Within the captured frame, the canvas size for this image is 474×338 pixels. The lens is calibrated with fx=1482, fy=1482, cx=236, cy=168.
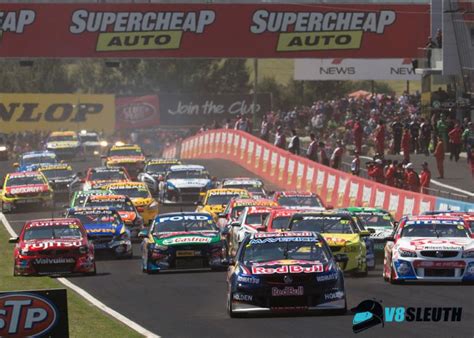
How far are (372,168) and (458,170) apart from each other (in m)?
7.77

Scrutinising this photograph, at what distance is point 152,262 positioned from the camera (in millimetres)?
26859

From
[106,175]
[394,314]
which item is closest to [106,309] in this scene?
[394,314]

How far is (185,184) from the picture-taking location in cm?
4678

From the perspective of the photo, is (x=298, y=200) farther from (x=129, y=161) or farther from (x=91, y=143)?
(x=91, y=143)

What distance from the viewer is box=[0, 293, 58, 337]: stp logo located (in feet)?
44.8

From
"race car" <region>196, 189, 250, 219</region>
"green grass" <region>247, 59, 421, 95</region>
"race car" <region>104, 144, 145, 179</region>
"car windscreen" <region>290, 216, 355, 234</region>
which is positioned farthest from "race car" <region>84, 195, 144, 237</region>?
"green grass" <region>247, 59, 421, 95</region>

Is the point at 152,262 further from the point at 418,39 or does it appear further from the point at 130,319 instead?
the point at 418,39

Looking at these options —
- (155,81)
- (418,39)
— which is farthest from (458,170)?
(155,81)

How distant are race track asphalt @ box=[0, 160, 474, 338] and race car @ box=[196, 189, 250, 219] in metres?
7.78

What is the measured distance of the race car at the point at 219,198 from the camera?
37.4m

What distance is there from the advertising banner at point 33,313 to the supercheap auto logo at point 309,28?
4124 cm

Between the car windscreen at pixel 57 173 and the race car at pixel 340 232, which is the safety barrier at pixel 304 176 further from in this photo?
the car windscreen at pixel 57 173

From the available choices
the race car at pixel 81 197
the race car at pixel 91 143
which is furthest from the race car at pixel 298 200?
the race car at pixel 91 143

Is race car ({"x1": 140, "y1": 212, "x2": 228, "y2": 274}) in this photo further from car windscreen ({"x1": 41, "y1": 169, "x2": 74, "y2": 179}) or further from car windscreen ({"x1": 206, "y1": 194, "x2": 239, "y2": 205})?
car windscreen ({"x1": 41, "y1": 169, "x2": 74, "y2": 179})
